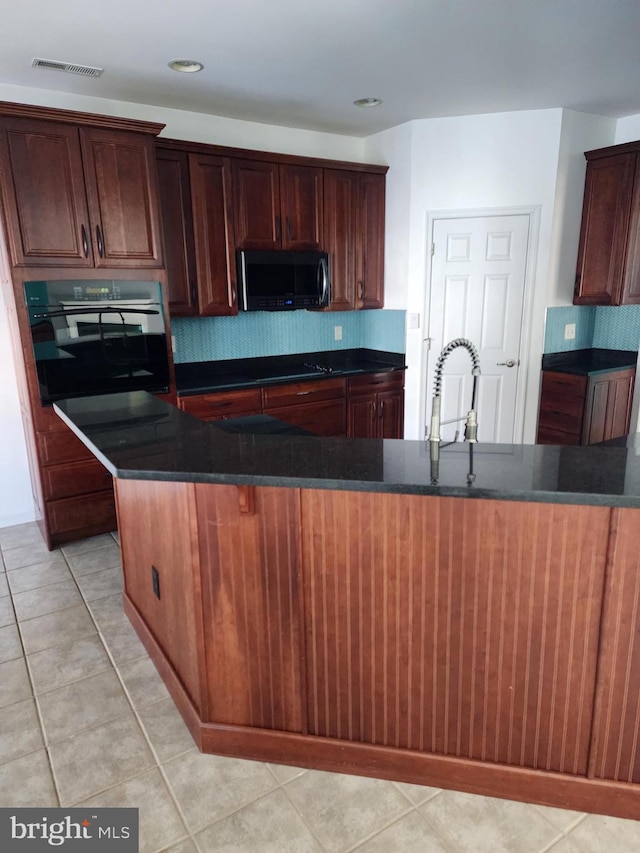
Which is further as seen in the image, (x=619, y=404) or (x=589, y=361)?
(x=589, y=361)

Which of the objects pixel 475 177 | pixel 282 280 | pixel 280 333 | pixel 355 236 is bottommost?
pixel 280 333

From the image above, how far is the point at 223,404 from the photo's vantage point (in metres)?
3.92

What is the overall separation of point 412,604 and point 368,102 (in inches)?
133

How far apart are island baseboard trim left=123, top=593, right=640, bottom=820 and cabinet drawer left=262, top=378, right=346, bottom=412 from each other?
233cm

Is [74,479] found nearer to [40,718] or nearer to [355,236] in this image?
[40,718]

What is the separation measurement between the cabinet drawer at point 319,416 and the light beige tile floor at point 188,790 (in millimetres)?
2079

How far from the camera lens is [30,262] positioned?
3.14 meters

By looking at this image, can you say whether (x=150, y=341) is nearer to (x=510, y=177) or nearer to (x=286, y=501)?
(x=286, y=501)

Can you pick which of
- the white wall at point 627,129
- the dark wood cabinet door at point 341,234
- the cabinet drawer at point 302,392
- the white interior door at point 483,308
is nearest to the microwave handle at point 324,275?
the dark wood cabinet door at point 341,234

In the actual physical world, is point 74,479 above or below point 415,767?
above

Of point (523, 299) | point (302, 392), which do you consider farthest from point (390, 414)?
point (523, 299)

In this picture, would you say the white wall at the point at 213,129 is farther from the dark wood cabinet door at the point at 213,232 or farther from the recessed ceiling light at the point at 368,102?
the recessed ceiling light at the point at 368,102

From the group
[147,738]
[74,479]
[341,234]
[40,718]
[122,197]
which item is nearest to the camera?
[147,738]

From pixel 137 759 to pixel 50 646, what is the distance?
89cm
